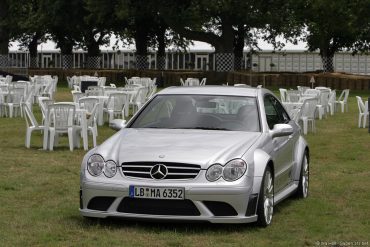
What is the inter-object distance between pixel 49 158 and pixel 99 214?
6686 mm

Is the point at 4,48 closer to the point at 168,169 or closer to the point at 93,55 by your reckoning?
the point at 93,55

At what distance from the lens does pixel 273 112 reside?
396 inches

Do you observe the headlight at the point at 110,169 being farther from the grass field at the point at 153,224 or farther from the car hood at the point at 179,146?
the grass field at the point at 153,224

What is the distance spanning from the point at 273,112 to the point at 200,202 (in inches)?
91.2

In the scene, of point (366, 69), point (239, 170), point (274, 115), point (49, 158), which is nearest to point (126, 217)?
point (239, 170)

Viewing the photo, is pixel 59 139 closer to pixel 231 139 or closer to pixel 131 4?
pixel 231 139

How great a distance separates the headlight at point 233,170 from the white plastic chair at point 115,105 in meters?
13.3

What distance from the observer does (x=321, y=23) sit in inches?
1928

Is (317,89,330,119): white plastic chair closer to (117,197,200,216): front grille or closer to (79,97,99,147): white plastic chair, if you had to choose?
(79,97,99,147): white plastic chair

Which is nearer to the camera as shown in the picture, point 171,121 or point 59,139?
point 171,121

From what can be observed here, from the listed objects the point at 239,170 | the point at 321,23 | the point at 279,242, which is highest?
the point at 321,23

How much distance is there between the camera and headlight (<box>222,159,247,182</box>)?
812 centimetres

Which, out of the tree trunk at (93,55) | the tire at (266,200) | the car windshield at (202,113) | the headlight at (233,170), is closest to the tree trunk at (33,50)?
the tree trunk at (93,55)

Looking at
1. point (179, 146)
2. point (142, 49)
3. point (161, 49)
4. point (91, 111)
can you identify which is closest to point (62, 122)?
point (91, 111)
